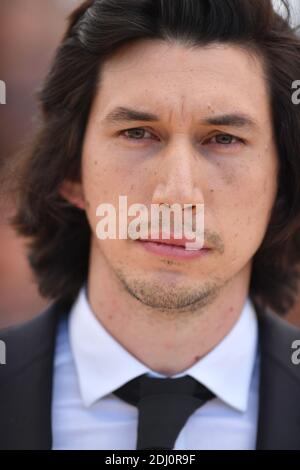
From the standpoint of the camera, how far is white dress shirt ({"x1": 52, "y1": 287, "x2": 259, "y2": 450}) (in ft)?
7.18

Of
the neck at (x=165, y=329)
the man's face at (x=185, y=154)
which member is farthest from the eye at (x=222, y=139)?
the neck at (x=165, y=329)

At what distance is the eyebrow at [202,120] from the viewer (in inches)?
82.3

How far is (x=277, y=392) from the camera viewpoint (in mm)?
2213

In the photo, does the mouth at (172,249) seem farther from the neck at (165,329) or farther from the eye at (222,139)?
the eye at (222,139)

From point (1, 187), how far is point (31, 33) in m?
1.55

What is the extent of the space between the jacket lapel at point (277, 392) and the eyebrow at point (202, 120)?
2.42 ft

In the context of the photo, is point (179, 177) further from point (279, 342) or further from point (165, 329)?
point (279, 342)

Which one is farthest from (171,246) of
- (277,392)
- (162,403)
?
(277,392)

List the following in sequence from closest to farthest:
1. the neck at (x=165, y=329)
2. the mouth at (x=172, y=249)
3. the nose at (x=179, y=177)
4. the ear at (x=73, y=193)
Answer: the nose at (x=179, y=177) < the mouth at (x=172, y=249) < the neck at (x=165, y=329) < the ear at (x=73, y=193)

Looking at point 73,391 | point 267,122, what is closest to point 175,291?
point 73,391

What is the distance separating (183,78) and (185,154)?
0.23 m

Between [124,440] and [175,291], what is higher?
[175,291]

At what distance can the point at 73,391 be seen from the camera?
2.29m

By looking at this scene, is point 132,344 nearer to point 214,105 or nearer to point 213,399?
point 213,399
